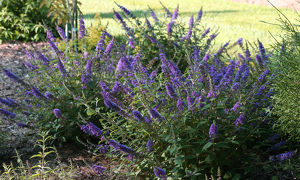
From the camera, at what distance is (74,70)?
3.63 m

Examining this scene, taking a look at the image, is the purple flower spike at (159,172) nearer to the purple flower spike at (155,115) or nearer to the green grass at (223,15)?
the purple flower spike at (155,115)

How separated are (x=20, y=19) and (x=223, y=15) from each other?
7.35 m

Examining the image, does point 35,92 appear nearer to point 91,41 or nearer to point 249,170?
point 249,170

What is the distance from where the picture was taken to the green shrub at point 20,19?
24.8ft

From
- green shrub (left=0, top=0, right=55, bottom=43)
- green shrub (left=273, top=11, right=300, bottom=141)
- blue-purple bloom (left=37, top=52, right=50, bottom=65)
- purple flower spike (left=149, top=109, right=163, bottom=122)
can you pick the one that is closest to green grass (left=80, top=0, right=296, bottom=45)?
green shrub (left=0, top=0, right=55, bottom=43)

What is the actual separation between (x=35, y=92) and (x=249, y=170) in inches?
69.5

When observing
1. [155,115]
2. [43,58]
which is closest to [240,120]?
[155,115]

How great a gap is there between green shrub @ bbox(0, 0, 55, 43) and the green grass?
1.21m

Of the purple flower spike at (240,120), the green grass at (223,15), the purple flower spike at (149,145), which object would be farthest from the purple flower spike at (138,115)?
the green grass at (223,15)

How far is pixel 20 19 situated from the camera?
7641 millimetres

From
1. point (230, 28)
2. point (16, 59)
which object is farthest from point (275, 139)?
point (230, 28)

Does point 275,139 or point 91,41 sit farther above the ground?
point 91,41

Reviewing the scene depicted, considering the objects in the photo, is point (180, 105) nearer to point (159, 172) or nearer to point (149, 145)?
point (149, 145)

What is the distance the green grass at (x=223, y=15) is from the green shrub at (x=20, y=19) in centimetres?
121
